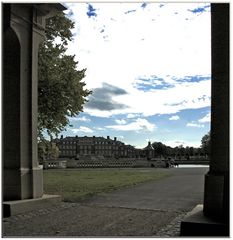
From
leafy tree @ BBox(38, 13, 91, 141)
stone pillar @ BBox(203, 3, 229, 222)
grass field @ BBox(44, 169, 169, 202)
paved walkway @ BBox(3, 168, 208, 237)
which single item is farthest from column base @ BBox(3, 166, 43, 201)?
leafy tree @ BBox(38, 13, 91, 141)

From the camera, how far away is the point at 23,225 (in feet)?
28.6

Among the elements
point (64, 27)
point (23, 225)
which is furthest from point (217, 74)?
point (64, 27)

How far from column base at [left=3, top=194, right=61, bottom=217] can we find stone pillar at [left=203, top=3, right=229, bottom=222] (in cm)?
434

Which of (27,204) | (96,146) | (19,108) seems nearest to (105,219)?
(27,204)

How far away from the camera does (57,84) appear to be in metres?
19.9

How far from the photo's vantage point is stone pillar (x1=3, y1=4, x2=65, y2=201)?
36.3 feet

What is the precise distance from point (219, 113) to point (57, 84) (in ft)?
41.4

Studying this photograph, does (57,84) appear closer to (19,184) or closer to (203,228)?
(19,184)

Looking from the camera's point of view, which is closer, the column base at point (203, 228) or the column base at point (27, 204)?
the column base at point (203, 228)

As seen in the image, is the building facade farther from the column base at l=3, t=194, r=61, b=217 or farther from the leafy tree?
the column base at l=3, t=194, r=61, b=217

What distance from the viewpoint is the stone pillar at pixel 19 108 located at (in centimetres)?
1107

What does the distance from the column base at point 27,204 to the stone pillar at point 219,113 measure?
171 inches

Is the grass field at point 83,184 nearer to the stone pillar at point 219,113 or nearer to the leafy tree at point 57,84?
the leafy tree at point 57,84

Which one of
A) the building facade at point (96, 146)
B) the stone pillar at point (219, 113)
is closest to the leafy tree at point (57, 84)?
the stone pillar at point (219, 113)
